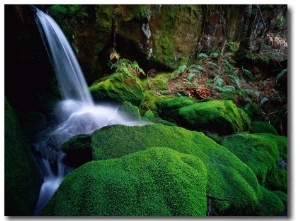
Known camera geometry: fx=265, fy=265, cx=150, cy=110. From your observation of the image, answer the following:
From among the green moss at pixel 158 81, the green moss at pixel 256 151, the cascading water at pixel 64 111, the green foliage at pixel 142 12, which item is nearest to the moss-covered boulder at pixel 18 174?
the cascading water at pixel 64 111

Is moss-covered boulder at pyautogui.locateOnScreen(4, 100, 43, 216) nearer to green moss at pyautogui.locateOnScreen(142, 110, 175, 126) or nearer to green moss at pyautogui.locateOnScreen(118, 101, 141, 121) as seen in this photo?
green moss at pyautogui.locateOnScreen(118, 101, 141, 121)

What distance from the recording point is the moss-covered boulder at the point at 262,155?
9.27 ft

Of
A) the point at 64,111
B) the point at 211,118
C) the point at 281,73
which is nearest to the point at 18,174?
the point at 64,111

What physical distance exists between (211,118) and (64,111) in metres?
1.71

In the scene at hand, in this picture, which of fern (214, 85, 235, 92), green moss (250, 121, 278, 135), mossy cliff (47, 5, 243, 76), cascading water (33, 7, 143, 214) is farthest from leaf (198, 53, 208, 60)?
cascading water (33, 7, 143, 214)

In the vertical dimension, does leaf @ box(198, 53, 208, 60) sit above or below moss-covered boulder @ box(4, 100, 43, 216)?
above

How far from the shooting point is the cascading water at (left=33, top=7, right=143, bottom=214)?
2.71 metres

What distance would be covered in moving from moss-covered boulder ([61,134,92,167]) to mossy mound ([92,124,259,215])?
13cm

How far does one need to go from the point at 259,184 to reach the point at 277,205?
0.26 m

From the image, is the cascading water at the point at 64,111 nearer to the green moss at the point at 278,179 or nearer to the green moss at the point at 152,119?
the green moss at the point at 152,119

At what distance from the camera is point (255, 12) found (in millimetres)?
3332

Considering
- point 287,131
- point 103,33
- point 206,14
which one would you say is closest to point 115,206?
point 287,131

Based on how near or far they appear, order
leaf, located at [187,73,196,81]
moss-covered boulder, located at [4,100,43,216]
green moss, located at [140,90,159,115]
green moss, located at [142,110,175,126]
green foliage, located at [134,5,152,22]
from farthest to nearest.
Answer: leaf, located at [187,73,196,81], green foliage, located at [134,5,152,22], green moss, located at [140,90,159,115], green moss, located at [142,110,175,126], moss-covered boulder, located at [4,100,43,216]

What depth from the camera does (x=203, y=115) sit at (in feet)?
10.3
